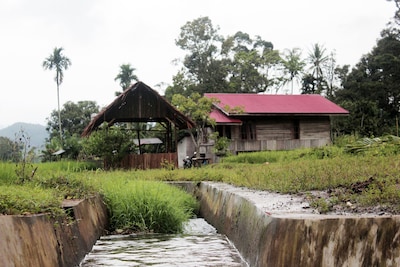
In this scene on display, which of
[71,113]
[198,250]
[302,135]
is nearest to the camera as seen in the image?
[198,250]

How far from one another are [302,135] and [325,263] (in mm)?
30167

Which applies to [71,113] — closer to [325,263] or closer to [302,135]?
[302,135]

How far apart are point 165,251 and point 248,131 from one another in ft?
86.0

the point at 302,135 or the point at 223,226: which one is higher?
the point at 302,135

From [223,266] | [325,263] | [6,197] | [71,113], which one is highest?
[71,113]

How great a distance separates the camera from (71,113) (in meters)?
53.9

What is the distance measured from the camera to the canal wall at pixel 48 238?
3.83 metres

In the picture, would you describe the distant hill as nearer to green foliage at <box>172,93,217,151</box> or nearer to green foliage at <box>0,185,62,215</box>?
green foliage at <box>0,185,62,215</box>

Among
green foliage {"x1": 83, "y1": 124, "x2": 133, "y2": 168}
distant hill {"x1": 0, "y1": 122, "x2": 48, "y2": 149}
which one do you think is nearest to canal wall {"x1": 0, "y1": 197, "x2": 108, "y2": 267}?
distant hill {"x1": 0, "y1": 122, "x2": 48, "y2": 149}

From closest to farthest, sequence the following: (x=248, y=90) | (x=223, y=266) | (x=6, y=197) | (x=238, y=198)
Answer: (x=6, y=197)
(x=223, y=266)
(x=238, y=198)
(x=248, y=90)

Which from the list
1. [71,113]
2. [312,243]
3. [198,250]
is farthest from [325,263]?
[71,113]

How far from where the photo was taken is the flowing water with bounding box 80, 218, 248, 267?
234 inches

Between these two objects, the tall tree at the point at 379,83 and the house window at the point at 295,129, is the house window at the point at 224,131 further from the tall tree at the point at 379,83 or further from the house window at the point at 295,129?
the tall tree at the point at 379,83

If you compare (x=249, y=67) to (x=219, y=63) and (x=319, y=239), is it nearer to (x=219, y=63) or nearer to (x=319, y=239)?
(x=219, y=63)
